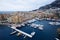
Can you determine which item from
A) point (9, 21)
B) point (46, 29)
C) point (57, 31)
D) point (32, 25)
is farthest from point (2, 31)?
point (57, 31)

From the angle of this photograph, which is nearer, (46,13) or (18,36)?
(18,36)

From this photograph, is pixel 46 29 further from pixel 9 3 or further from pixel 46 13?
pixel 9 3

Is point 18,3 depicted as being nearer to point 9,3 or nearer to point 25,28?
point 9,3

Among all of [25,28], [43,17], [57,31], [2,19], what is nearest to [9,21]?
[2,19]

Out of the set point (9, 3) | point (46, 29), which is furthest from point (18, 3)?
point (46, 29)

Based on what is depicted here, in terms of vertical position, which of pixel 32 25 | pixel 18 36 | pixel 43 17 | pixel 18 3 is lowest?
pixel 18 36

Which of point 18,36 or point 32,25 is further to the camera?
point 32,25

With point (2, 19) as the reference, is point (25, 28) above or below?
below

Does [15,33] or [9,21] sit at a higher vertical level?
[9,21]

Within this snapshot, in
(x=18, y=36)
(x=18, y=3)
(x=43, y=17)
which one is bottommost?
(x=18, y=36)
